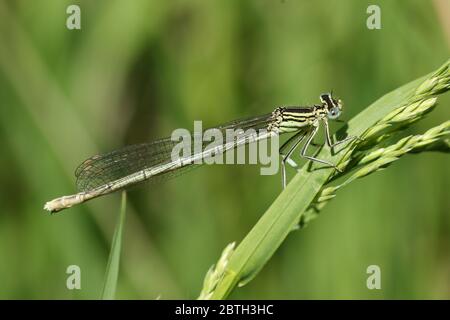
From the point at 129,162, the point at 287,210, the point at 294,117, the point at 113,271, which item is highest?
the point at 294,117

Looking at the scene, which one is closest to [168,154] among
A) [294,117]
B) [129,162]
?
[129,162]

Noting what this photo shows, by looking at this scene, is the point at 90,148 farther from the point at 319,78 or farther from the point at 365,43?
the point at 365,43

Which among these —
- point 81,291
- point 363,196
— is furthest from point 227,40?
point 81,291

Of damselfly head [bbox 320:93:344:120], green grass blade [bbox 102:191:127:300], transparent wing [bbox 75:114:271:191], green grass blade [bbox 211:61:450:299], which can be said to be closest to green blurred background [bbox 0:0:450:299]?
transparent wing [bbox 75:114:271:191]

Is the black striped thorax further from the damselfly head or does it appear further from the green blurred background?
the green blurred background

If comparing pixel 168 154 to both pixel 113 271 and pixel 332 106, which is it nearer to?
pixel 332 106

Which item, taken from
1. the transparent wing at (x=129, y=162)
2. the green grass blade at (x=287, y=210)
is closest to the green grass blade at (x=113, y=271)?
the green grass blade at (x=287, y=210)
